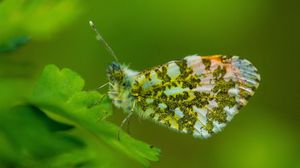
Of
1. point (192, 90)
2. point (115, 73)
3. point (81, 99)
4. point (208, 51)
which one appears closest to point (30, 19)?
point (115, 73)

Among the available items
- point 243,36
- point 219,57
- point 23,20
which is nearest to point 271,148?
point 243,36

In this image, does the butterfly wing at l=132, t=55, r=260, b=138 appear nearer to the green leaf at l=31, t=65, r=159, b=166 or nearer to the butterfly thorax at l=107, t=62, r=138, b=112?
the butterfly thorax at l=107, t=62, r=138, b=112

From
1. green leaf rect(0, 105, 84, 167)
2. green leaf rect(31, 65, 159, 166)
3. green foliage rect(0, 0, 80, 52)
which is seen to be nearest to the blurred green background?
green foliage rect(0, 0, 80, 52)

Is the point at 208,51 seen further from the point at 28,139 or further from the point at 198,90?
the point at 28,139

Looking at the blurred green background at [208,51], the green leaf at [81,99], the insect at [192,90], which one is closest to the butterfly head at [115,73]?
the insect at [192,90]

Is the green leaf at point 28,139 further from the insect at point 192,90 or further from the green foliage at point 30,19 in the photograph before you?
the insect at point 192,90

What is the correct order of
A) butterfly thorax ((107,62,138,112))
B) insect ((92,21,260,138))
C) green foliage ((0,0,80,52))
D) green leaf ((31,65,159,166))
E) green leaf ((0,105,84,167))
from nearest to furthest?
green leaf ((0,105,84,167)), green leaf ((31,65,159,166)), green foliage ((0,0,80,52)), butterfly thorax ((107,62,138,112)), insect ((92,21,260,138))
